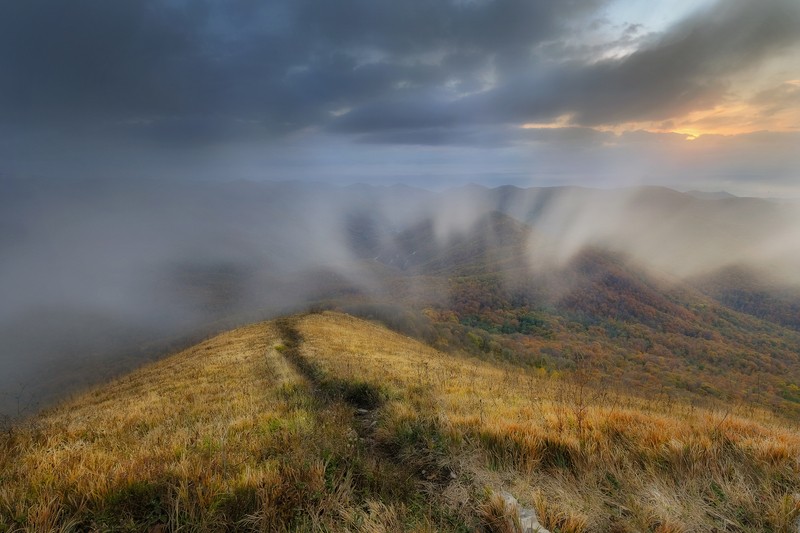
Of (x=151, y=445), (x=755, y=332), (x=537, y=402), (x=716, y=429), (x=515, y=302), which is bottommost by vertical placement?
(x=755, y=332)

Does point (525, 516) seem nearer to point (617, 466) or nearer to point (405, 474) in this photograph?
point (405, 474)

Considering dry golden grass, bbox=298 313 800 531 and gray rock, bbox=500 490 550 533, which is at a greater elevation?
gray rock, bbox=500 490 550 533

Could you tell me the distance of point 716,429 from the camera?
574 cm

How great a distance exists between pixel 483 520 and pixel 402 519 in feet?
2.85

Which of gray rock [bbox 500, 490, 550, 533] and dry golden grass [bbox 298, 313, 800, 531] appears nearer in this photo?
gray rock [bbox 500, 490, 550, 533]

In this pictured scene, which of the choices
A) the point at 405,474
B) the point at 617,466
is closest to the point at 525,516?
the point at 405,474

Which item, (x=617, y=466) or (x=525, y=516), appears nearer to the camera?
(x=525, y=516)

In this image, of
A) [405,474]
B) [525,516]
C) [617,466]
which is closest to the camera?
[525,516]

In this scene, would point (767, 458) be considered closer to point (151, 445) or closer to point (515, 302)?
point (151, 445)

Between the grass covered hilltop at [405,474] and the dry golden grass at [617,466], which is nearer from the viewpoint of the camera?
the grass covered hilltop at [405,474]

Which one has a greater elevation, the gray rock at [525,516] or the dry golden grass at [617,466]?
the gray rock at [525,516]

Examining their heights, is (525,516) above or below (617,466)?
above

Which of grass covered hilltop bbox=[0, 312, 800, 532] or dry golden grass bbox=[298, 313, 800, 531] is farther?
dry golden grass bbox=[298, 313, 800, 531]

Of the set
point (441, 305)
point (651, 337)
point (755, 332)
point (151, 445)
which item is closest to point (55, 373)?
point (441, 305)
